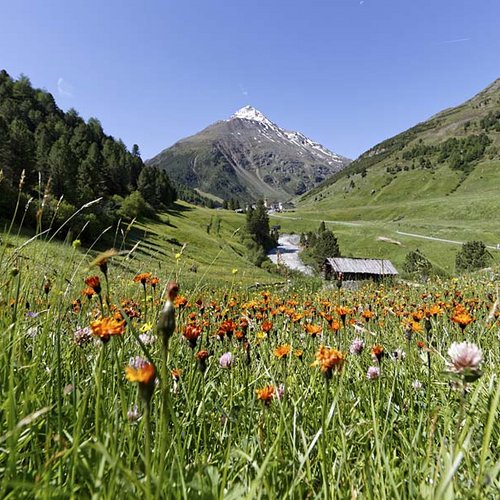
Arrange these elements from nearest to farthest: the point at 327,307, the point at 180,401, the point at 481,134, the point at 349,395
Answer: the point at 180,401
the point at 349,395
the point at 327,307
the point at 481,134

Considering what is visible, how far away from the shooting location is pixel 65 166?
55.9 metres

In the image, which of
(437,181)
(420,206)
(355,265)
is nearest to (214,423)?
(355,265)

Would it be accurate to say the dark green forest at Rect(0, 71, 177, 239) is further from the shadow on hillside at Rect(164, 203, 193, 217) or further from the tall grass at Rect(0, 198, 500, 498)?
the tall grass at Rect(0, 198, 500, 498)

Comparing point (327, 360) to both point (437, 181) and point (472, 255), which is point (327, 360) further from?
point (437, 181)

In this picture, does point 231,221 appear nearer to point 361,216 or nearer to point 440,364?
point 361,216

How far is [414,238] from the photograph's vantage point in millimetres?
66812

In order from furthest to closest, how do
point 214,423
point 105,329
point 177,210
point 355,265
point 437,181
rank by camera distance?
point 437,181, point 177,210, point 355,265, point 214,423, point 105,329

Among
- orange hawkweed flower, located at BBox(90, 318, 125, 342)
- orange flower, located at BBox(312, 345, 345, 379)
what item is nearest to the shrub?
orange flower, located at BBox(312, 345, 345, 379)

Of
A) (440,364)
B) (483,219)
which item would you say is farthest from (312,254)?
(440,364)

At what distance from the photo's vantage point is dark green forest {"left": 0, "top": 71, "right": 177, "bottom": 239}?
41.5 metres

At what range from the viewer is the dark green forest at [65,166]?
136ft

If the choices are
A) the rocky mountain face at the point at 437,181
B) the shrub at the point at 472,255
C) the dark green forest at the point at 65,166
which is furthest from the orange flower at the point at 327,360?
the rocky mountain face at the point at 437,181

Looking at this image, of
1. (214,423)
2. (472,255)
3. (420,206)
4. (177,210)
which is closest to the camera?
(214,423)

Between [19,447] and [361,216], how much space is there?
5089 inches
